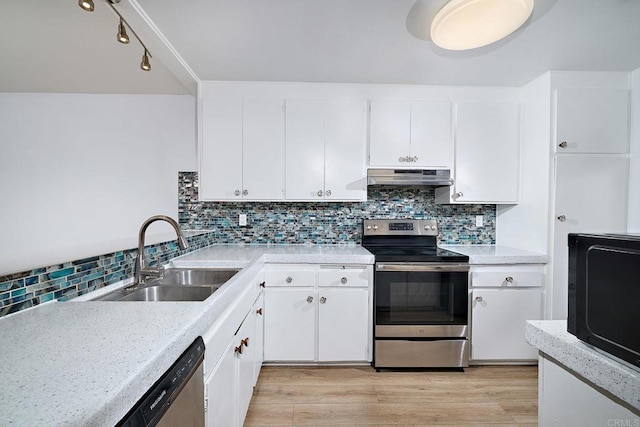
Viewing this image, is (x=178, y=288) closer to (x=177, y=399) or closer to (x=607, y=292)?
(x=177, y=399)

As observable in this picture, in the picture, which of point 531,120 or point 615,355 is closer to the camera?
point 615,355

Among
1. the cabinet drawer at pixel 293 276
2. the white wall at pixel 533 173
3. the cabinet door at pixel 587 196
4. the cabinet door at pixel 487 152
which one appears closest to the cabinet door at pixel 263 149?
the cabinet drawer at pixel 293 276

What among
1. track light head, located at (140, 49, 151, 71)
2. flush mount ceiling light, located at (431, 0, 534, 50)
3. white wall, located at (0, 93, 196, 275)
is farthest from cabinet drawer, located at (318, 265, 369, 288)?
track light head, located at (140, 49, 151, 71)

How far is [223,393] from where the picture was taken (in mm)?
1074

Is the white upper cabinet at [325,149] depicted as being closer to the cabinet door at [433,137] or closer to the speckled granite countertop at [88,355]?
the cabinet door at [433,137]

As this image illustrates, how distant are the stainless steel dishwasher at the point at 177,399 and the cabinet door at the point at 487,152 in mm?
2279

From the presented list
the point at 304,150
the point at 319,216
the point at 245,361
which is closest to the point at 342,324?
the point at 245,361

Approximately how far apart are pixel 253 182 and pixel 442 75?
71.3 inches

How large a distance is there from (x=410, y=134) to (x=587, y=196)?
143 cm

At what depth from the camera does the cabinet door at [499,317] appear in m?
2.04

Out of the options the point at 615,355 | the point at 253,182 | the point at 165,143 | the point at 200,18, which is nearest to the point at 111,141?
the point at 165,143

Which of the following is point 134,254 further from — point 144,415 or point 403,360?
point 403,360

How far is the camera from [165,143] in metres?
2.59

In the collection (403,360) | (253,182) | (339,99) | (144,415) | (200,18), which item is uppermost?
(200,18)
